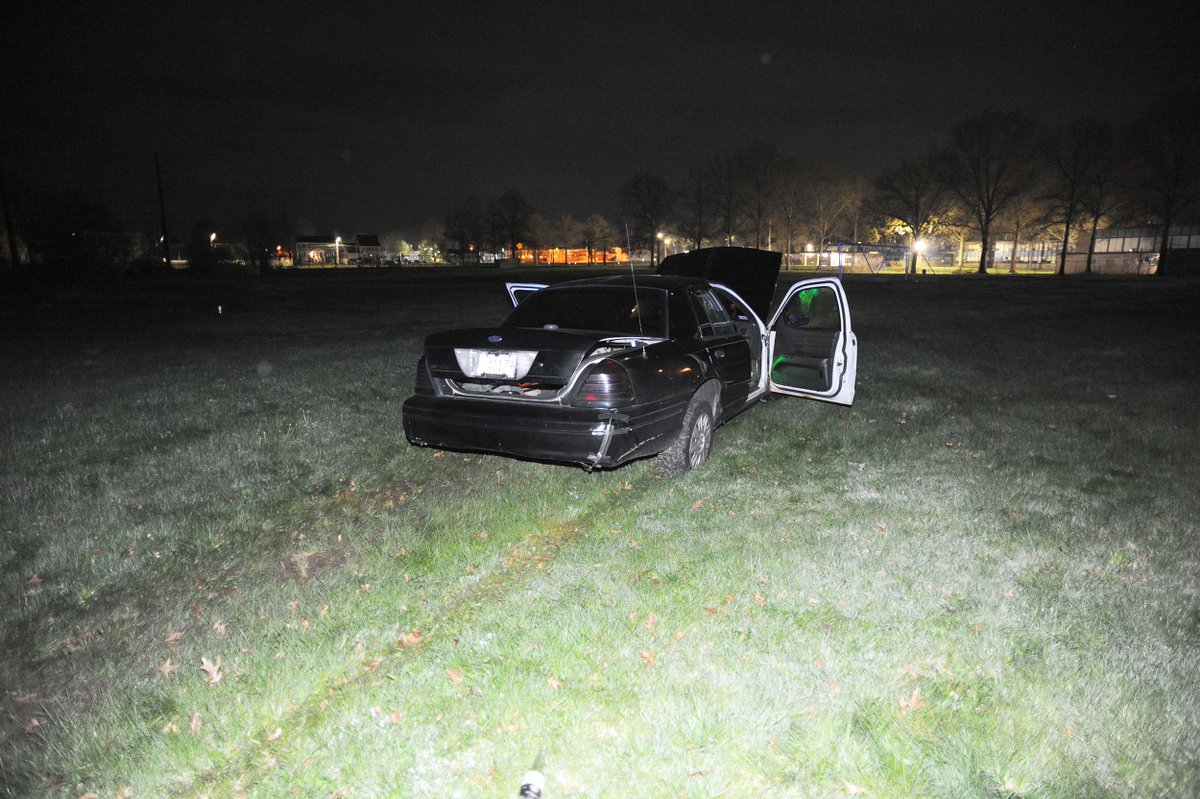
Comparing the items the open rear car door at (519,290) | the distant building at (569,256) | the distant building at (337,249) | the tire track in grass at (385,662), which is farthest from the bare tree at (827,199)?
the distant building at (337,249)

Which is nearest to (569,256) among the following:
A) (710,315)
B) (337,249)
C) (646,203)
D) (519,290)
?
(646,203)

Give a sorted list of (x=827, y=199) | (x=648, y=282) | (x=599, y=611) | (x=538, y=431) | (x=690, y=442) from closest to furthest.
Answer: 1. (x=599, y=611)
2. (x=538, y=431)
3. (x=690, y=442)
4. (x=648, y=282)
5. (x=827, y=199)

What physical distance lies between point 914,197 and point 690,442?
56274mm

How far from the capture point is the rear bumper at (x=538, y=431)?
14.4 ft

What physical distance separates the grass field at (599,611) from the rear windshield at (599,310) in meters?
1.22

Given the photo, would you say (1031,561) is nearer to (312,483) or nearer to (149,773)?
(149,773)

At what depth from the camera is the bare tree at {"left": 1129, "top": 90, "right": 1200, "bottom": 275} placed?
42844mm

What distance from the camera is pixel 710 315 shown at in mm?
5957

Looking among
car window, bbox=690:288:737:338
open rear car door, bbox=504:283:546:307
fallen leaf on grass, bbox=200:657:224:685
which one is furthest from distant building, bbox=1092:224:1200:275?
fallen leaf on grass, bbox=200:657:224:685

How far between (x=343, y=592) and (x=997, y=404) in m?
7.79

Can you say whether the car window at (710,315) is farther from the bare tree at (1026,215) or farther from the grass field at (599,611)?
the bare tree at (1026,215)

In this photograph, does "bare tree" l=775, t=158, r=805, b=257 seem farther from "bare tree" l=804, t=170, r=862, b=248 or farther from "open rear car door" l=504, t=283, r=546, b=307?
"open rear car door" l=504, t=283, r=546, b=307

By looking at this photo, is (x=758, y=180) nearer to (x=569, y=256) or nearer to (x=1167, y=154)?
(x=1167, y=154)

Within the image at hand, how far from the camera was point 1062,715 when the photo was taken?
2.65 meters
